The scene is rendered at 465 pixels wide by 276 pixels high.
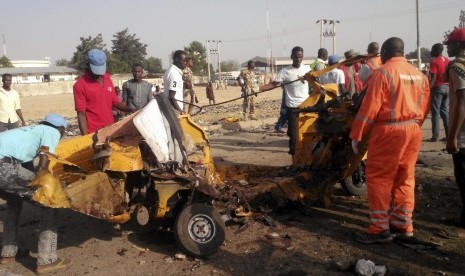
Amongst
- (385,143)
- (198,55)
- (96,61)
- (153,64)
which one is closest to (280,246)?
(385,143)

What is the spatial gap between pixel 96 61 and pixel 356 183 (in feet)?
13.0

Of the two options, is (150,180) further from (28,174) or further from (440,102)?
(440,102)

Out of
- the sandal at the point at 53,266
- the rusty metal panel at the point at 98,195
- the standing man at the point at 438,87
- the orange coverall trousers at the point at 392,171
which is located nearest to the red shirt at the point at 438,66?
the standing man at the point at 438,87

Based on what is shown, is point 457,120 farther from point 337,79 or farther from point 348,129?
point 337,79

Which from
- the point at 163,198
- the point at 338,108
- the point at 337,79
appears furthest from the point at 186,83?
the point at 163,198

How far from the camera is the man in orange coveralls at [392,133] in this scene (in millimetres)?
4219

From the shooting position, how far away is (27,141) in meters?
4.38

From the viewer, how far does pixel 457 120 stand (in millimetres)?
4496

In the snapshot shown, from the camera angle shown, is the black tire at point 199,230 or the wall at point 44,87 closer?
the black tire at point 199,230

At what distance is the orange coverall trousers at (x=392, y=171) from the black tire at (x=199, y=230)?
5.24 feet

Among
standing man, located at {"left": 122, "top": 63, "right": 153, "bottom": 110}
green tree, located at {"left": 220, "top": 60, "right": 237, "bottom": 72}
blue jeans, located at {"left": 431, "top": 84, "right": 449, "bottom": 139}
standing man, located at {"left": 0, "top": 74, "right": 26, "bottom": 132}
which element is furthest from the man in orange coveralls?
green tree, located at {"left": 220, "top": 60, "right": 237, "bottom": 72}

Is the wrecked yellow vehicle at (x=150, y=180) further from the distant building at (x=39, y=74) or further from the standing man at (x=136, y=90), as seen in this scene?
the distant building at (x=39, y=74)

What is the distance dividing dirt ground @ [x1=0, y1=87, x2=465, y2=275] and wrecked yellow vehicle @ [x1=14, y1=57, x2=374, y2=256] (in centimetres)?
24

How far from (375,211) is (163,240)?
2346mm
